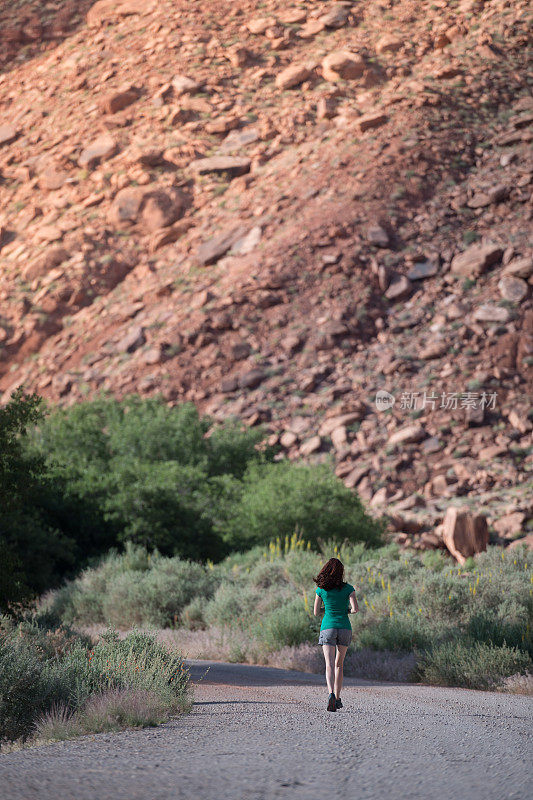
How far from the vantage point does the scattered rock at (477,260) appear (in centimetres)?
2550

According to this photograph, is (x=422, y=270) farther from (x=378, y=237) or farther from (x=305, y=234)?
(x=305, y=234)

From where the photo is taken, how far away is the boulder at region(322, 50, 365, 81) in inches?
1344

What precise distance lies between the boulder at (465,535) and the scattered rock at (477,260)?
33.6 feet

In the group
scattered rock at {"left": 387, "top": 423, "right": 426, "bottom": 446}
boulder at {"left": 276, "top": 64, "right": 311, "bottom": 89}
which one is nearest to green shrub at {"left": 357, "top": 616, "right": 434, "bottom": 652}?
scattered rock at {"left": 387, "top": 423, "right": 426, "bottom": 446}

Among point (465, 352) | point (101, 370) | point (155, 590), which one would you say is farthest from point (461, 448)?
point (101, 370)

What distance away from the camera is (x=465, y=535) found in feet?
57.4

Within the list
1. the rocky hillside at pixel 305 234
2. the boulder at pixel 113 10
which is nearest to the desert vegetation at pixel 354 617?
the rocky hillside at pixel 305 234

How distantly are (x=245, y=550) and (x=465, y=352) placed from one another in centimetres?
952

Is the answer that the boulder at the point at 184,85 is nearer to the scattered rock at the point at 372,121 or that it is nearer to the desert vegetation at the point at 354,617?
the scattered rock at the point at 372,121

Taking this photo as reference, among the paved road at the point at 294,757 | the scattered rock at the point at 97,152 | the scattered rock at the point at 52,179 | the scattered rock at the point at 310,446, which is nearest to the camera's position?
the paved road at the point at 294,757

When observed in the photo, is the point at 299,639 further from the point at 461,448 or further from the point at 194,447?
the point at 461,448

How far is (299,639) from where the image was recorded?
36.6 ft

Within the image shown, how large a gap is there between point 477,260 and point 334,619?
2069 cm

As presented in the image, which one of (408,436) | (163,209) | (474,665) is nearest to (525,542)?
(408,436)
